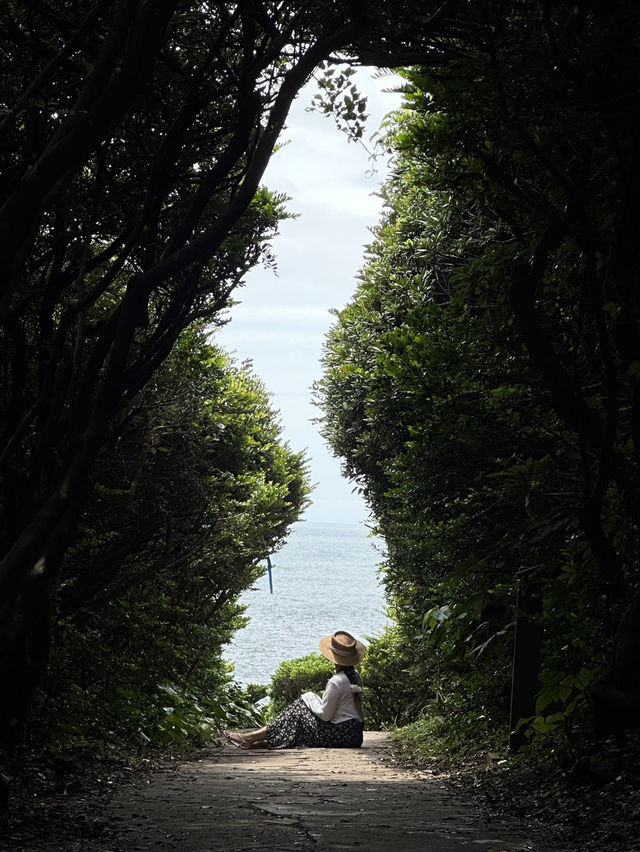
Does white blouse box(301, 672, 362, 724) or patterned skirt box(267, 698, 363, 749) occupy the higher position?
white blouse box(301, 672, 362, 724)

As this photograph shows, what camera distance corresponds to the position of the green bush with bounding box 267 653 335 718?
24406 millimetres

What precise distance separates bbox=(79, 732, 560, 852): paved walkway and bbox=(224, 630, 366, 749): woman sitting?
12.1ft

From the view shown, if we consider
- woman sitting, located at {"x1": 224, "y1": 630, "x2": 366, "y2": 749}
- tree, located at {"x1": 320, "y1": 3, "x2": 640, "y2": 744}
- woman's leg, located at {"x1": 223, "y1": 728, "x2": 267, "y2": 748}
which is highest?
tree, located at {"x1": 320, "y1": 3, "x2": 640, "y2": 744}

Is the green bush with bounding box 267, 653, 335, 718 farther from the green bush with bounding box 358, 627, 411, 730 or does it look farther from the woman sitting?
the woman sitting

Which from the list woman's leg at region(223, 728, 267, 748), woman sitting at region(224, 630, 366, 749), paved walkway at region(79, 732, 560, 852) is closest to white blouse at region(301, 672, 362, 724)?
woman sitting at region(224, 630, 366, 749)

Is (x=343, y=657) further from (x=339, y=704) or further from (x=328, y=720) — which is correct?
(x=328, y=720)

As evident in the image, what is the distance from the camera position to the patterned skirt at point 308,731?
40.5 feet

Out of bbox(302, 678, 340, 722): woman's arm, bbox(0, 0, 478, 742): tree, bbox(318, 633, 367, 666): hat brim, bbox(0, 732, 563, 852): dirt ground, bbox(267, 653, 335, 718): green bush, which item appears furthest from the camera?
bbox(267, 653, 335, 718): green bush

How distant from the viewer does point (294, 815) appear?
531 cm

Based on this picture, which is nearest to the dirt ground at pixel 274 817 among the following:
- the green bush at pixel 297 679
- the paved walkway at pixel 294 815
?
the paved walkway at pixel 294 815

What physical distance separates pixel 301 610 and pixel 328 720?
245ft

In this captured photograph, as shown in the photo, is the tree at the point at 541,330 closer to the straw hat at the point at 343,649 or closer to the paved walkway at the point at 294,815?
the paved walkway at the point at 294,815

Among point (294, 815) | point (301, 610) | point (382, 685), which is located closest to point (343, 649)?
point (294, 815)

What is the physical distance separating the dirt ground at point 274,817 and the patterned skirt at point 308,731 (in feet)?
13.3
